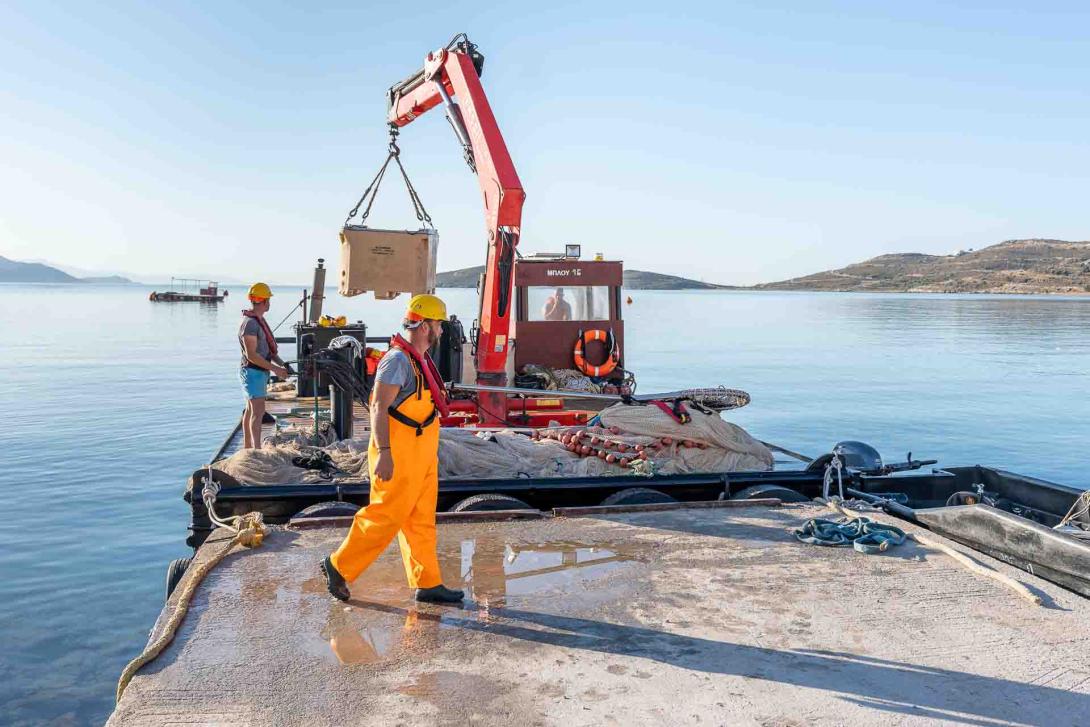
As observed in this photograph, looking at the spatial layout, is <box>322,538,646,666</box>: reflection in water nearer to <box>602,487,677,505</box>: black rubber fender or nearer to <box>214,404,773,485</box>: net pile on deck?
<box>602,487,677,505</box>: black rubber fender

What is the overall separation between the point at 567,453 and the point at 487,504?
1.35m

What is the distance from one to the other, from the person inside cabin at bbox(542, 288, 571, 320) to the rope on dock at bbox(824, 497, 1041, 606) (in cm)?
716

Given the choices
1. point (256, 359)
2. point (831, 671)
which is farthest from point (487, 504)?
point (831, 671)

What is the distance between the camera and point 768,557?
568 cm

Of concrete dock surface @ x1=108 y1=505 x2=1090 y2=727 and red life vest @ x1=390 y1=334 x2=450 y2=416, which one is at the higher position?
red life vest @ x1=390 y1=334 x2=450 y2=416

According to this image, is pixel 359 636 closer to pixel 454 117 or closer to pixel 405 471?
pixel 405 471

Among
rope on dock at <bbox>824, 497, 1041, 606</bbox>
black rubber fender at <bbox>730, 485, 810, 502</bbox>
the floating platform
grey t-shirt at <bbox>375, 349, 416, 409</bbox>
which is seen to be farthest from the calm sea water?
the floating platform

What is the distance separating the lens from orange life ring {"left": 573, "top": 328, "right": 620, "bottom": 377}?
12.9 metres

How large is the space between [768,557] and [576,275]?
8.02 m

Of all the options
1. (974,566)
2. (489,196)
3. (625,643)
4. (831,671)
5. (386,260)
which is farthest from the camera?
(386,260)

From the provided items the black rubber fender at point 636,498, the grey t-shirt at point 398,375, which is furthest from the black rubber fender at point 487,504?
the grey t-shirt at point 398,375

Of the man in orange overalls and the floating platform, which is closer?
the man in orange overalls

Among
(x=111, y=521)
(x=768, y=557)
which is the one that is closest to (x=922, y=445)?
(x=768, y=557)

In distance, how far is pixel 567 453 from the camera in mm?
8016
